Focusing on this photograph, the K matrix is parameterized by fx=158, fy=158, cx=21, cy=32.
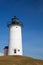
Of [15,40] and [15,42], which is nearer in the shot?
[15,42]

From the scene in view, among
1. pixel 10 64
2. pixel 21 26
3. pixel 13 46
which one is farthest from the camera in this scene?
pixel 21 26

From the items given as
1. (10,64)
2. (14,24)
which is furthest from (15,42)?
(10,64)

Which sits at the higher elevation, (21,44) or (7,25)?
(7,25)

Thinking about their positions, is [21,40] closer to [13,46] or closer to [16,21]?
[13,46]

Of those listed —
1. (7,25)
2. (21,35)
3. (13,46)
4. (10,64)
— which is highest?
(7,25)

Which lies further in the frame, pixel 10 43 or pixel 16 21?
pixel 16 21

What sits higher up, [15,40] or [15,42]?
[15,40]

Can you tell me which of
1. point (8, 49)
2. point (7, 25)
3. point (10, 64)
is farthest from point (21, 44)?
point (10, 64)

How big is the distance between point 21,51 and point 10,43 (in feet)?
12.3

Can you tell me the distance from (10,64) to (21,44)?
17098 millimetres

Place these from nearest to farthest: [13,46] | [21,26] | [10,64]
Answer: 1. [10,64]
2. [13,46]
3. [21,26]

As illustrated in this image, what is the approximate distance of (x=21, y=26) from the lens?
45.8m

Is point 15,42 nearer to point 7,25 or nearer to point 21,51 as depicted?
point 21,51

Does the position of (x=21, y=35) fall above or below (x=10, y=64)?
above
